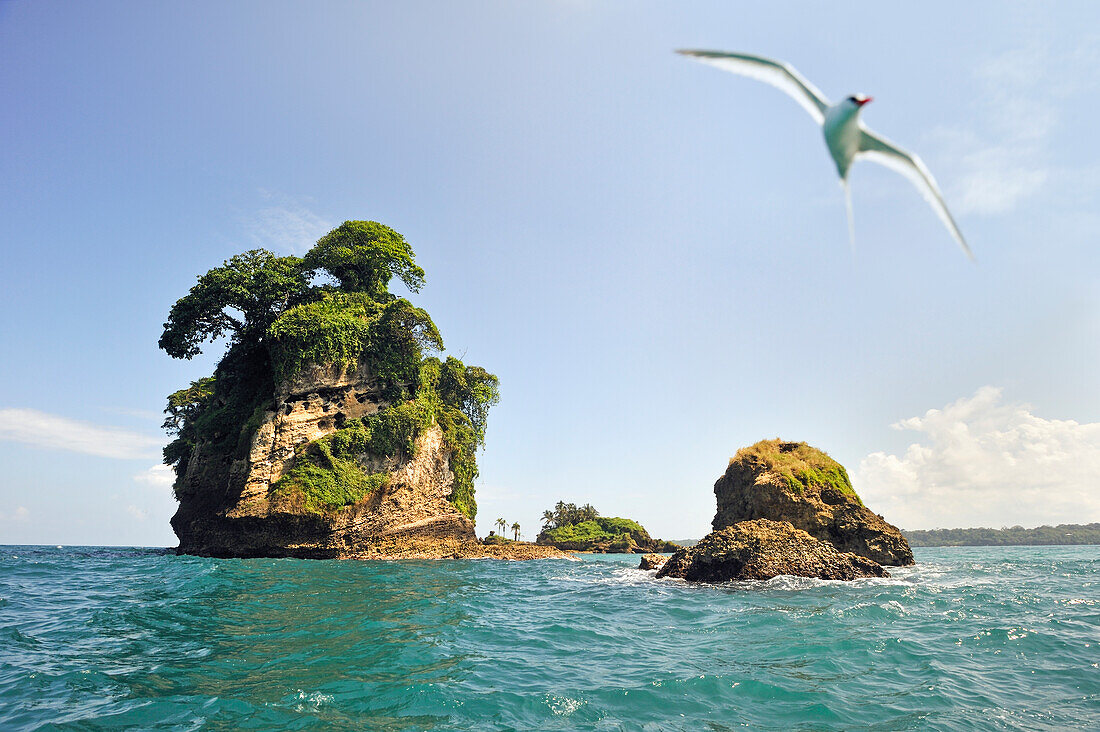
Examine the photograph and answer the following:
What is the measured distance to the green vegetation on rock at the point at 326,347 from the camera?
28938 mm

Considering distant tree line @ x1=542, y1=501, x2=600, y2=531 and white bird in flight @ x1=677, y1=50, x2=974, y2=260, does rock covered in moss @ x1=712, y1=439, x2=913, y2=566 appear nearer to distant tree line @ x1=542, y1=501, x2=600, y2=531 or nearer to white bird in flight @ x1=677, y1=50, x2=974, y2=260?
white bird in flight @ x1=677, y1=50, x2=974, y2=260

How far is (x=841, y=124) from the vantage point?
518 centimetres

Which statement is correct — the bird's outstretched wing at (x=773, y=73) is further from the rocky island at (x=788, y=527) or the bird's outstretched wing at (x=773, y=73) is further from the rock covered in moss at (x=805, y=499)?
the rock covered in moss at (x=805, y=499)

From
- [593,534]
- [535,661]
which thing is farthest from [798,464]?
[593,534]

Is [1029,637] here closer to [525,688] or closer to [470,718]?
[525,688]

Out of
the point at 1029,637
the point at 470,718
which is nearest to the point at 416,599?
the point at 470,718

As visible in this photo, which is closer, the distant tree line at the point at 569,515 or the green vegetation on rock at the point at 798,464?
the green vegetation on rock at the point at 798,464

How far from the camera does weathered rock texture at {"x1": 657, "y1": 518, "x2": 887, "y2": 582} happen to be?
17.1 metres

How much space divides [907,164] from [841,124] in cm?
90

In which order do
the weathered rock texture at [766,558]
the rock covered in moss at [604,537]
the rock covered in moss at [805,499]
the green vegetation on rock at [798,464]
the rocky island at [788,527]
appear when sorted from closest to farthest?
1. the weathered rock texture at [766,558]
2. the rocky island at [788,527]
3. the rock covered in moss at [805,499]
4. the green vegetation on rock at [798,464]
5. the rock covered in moss at [604,537]

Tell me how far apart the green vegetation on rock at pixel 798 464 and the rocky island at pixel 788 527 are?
0.12 ft

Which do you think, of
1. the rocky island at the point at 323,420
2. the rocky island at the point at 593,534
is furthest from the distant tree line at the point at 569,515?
the rocky island at the point at 323,420

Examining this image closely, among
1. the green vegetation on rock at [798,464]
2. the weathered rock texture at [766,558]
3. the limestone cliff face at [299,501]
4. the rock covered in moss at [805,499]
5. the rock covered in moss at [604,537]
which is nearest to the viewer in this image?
the weathered rock texture at [766,558]

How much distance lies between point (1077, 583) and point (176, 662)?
25.9m
